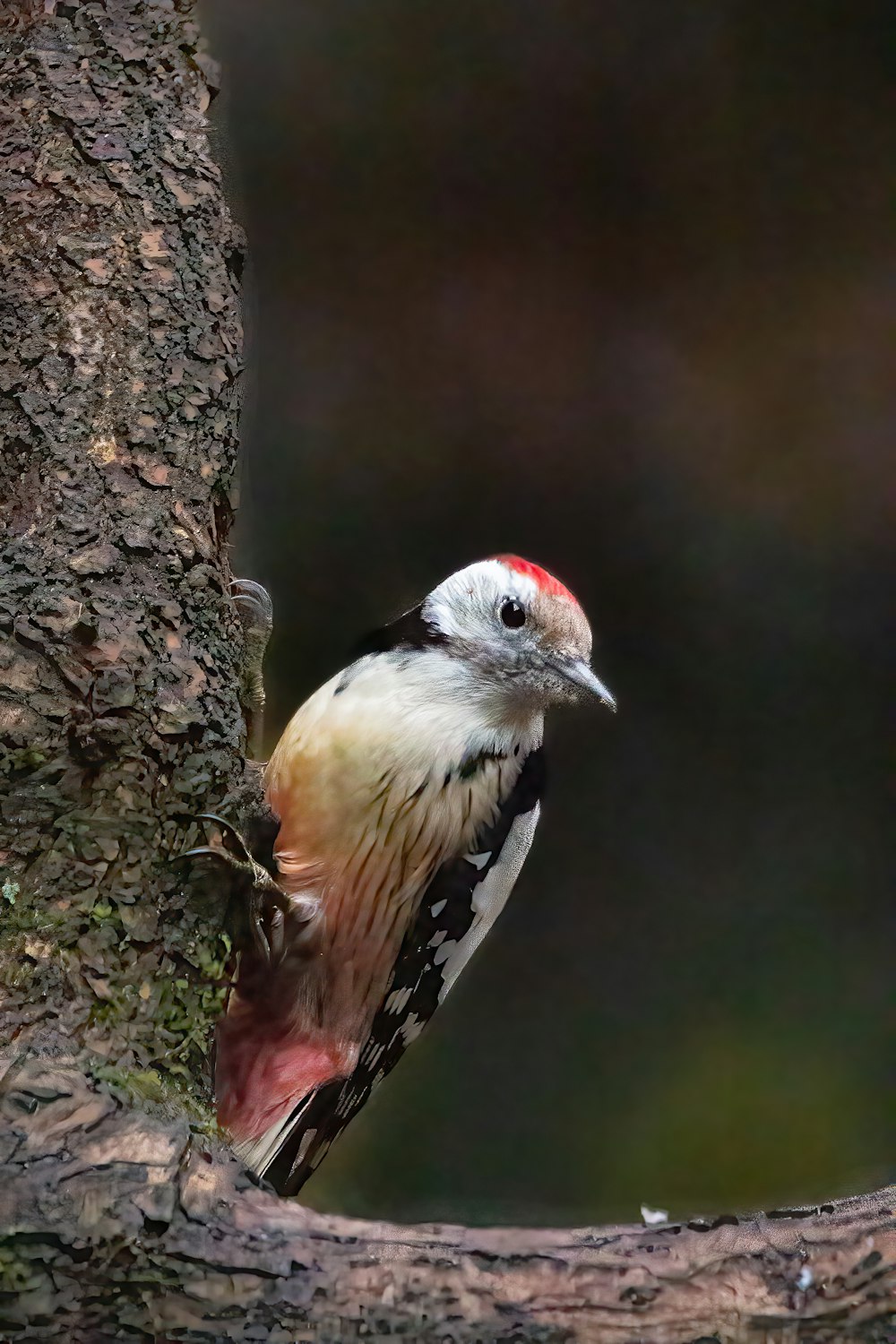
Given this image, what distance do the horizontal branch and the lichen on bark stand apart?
9 centimetres

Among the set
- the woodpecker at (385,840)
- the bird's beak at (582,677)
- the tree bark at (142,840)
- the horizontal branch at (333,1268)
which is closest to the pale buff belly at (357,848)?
the woodpecker at (385,840)

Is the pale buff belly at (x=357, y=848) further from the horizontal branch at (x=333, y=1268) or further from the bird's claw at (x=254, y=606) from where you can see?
the horizontal branch at (x=333, y=1268)

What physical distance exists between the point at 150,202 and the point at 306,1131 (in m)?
0.84

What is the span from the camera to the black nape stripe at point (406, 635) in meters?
1.18

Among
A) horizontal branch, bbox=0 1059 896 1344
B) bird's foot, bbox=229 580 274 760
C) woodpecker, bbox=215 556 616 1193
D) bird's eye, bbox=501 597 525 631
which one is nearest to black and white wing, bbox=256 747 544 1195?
woodpecker, bbox=215 556 616 1193

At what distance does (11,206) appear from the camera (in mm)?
939

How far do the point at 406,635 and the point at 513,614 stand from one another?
0.12 meters

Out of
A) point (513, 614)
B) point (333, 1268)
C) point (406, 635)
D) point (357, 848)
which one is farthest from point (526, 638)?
point (333, 1268)

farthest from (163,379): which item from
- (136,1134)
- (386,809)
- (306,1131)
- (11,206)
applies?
(306,1131)

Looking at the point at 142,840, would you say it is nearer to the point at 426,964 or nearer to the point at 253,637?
the point at 253,637

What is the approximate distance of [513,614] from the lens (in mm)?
1147

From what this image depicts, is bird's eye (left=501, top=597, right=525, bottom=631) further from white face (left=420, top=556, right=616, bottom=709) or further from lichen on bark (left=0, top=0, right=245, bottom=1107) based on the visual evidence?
lichen on bark (left=0, top=0, right=245, bottom=1107)

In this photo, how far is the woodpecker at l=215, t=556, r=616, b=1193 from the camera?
3.49 feet

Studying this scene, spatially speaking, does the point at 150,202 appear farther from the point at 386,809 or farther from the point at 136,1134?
the point at 136,1134
